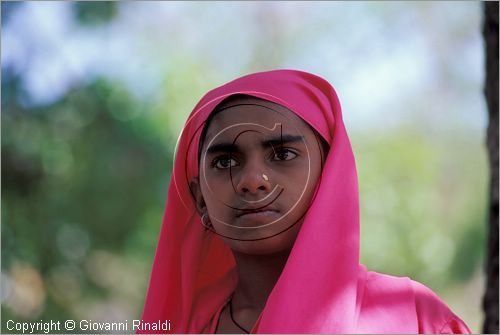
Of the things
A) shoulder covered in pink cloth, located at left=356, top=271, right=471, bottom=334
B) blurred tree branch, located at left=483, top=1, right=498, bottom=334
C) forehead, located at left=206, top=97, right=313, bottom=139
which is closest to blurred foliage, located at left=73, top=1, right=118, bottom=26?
blurred tree branch, located at left=483, top=1, right=498, bottom=334

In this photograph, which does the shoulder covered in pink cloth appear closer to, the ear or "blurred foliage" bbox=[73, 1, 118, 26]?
the ear

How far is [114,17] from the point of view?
6996 millimetres

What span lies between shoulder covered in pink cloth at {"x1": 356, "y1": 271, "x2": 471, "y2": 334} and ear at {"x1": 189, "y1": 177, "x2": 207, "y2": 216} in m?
0.45

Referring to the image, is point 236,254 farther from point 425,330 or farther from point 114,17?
point 114,17

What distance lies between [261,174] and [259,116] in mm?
147

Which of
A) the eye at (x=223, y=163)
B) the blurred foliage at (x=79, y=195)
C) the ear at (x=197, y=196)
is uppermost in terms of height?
the eye at (x=223, y=163)

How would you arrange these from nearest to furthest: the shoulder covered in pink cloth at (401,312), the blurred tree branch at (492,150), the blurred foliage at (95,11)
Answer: the shoulder covered in pink cloth at (401,312), the blurred tree branch at (492,150), the blurred foliage at (95,11)

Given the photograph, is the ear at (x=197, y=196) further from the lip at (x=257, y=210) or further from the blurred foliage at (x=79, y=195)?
the blurred foliage at (x=79, y=195)

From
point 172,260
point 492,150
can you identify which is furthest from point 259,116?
point 492,150

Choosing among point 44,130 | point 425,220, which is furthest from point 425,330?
point 425,220

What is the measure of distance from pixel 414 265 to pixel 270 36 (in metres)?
2.96

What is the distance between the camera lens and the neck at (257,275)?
1570 mm

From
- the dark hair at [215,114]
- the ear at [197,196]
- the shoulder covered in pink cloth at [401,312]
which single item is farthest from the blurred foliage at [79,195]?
the shoulder covered in pink cloth at [401,312]

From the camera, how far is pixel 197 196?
1711 millimetres
